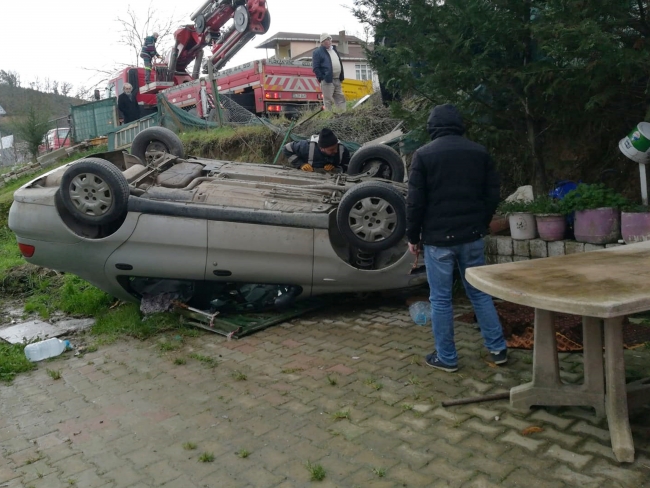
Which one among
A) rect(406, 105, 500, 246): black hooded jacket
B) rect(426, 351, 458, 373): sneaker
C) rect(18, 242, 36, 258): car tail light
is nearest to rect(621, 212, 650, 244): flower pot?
rect(406, 105, 500, 246): black hooded jacket

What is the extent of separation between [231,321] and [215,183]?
1.43 metres

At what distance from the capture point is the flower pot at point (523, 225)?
5398 millimetres

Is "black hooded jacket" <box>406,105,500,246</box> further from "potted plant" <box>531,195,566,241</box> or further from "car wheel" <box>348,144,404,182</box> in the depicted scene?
"car wheel" <box>348,144,404,182</box>

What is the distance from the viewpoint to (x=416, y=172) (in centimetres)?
401

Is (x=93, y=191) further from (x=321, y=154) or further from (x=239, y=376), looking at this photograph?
(x=321, y=154)

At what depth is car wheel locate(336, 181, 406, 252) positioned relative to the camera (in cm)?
512

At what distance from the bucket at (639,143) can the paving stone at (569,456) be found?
9.99ft

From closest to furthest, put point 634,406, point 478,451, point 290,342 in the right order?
point 478,451 → point 634,406 → point 290,342

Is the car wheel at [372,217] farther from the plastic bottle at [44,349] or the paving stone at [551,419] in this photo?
Answer: the plastic bottle at [44,349]

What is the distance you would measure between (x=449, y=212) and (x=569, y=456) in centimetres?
176

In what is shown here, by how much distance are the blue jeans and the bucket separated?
193 cm

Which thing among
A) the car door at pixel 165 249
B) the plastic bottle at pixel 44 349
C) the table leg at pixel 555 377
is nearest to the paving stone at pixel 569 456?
the table leg at pixel 555 377

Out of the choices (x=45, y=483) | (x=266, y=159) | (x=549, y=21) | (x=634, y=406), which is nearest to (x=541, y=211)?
(x=549, y=21)

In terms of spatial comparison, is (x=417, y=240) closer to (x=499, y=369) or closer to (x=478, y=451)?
(x=499, y=369)
